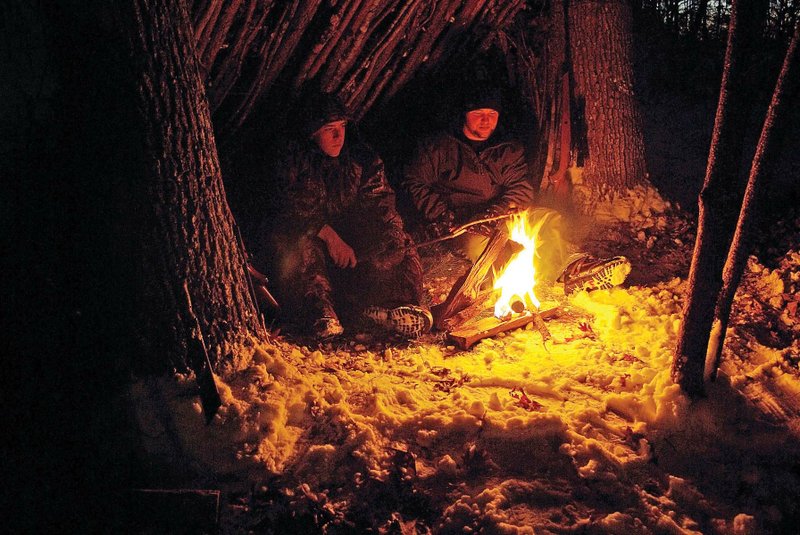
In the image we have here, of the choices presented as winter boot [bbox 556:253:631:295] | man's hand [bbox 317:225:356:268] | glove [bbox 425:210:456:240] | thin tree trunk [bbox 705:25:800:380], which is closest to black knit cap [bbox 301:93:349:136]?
man's hand [bbox 317:225:356:268]

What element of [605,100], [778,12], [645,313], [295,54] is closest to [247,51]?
[295,54]

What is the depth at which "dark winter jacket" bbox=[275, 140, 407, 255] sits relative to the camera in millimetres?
4387

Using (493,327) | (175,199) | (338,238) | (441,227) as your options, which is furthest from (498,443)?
(441,227)

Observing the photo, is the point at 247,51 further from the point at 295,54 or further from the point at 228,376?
the point at 228,376

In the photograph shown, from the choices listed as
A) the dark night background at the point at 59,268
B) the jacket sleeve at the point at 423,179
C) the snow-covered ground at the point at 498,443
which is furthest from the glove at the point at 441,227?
the dark night background at the point at 59,268

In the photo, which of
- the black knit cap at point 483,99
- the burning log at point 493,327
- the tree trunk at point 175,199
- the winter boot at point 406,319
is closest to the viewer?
the tree trunk at point 175,199

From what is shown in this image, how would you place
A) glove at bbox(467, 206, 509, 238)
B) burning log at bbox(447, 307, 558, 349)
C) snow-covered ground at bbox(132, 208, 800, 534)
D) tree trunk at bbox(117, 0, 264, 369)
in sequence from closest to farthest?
snow-covered ground at bbox(132, 208, 800, 534)
tree trunk at bbox(117, 0, 264, 369)
burning log at bbox(447, 307, 558, 349)
glove at bbox(467, 206, 509, 238)

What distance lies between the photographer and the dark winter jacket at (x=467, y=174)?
5.21m

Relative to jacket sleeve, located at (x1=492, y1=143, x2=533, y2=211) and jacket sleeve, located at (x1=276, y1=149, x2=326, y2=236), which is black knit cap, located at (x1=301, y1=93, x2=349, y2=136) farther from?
jacket sleeve, located at (x1=492, y1=143, x2=533, y2=211)

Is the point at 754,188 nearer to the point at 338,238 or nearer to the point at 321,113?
the point at 338,238

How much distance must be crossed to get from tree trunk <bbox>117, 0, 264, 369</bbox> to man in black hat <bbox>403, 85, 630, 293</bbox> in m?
2.46

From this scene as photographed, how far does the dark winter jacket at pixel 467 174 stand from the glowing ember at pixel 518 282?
0.80m

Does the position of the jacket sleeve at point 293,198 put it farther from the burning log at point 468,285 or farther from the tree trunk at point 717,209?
the tree trunk at point 717,209

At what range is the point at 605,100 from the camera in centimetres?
534
